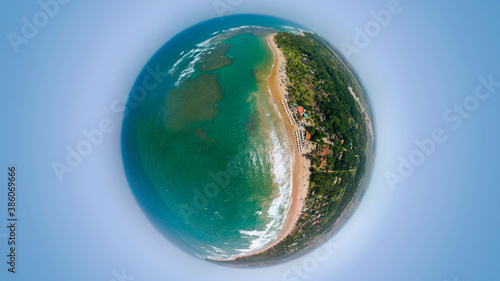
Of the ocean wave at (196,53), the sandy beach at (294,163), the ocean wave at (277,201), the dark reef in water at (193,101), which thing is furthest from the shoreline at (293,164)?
the ocean wave at (196,53)

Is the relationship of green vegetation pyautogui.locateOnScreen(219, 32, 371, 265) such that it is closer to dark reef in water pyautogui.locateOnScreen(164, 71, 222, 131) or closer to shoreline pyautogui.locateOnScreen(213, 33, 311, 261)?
shoreline pyautogui.locateOnScreen(213, 33, 311, 261)

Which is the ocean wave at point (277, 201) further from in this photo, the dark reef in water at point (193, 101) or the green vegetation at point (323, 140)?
the dark reef in water at point (193, 101)

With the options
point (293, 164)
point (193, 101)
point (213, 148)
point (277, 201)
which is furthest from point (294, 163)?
point (193, 101)

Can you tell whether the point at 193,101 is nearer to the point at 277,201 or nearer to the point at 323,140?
the point at 277,201

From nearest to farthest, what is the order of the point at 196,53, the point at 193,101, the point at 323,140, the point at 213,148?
the point at 213,148
the point at 323,140
the point at 193,101
the point at 196,53

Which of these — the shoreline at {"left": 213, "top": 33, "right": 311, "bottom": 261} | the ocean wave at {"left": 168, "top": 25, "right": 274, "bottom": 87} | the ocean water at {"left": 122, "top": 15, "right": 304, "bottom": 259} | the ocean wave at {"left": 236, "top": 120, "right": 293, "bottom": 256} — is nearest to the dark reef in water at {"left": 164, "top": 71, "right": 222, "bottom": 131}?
the ocean water at {"left": 122, "top": 15, "right": 304, "bottom": 259}

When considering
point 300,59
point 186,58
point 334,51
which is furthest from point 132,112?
point 334,51
